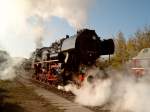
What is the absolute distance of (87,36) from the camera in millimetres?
23266

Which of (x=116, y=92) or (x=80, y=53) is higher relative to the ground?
(x=80, y=53)

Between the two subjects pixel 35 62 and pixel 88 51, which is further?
pixel 35 62

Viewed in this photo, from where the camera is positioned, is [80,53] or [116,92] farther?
[80,53]

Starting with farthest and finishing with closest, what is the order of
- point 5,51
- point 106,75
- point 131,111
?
point 5,51, point 106,75, point 131,111

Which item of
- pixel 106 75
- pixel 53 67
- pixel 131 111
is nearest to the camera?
pixel 131 111

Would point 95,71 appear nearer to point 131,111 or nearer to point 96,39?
point 96,39

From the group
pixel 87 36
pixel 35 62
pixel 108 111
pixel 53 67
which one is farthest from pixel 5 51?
pixel 108 111

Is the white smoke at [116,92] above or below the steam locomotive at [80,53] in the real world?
below

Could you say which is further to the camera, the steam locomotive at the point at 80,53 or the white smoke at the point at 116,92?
the steam locomotive at the point at 80,53

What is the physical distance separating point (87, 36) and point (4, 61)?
35.6m

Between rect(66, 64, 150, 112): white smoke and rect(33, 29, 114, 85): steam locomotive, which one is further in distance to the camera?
rect(33, 29, 114, 85): steam locomotive

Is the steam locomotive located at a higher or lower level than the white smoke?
higher

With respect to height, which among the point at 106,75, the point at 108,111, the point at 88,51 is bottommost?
the point at 108,111

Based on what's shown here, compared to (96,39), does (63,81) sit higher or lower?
lower
